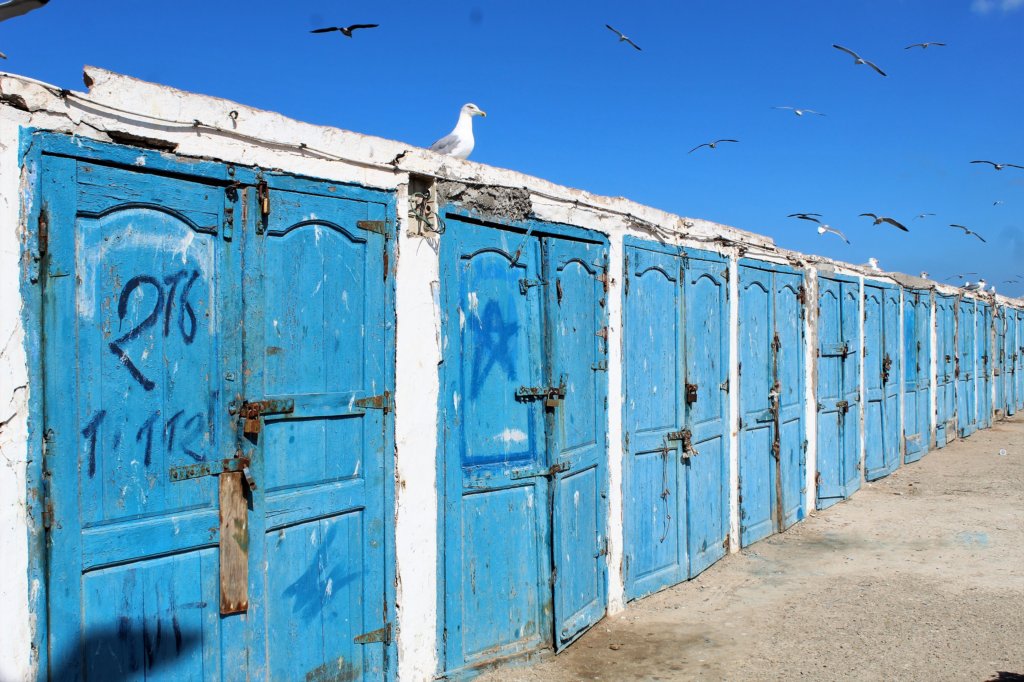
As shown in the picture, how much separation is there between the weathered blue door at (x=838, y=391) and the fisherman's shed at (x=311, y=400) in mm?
3785

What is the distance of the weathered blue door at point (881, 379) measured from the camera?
11.6 metres

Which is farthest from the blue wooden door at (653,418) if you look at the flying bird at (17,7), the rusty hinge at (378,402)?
the flying bird at (17,7)

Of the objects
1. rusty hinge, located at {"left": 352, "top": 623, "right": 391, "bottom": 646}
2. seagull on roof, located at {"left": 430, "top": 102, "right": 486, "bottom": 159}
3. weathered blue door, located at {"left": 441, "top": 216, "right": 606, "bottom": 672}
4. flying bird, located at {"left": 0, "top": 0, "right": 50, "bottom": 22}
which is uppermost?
seagull on roof, located at {"left": 430, "top": 102, "right": 486, "bottom": 159}

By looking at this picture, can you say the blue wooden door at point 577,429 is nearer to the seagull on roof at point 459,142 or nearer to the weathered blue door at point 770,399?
the seagull on roof at point 459,142

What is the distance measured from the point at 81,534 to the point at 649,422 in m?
4.34

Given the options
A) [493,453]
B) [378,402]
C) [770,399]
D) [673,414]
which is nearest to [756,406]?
[770,399]

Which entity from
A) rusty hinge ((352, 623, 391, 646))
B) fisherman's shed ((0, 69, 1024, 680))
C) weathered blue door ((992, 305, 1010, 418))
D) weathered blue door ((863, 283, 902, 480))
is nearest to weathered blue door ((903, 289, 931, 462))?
weathered blue door ((863, 283, 902, 480))

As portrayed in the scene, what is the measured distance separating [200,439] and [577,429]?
2.70 m

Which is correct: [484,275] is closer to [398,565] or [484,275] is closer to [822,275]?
[398,565]

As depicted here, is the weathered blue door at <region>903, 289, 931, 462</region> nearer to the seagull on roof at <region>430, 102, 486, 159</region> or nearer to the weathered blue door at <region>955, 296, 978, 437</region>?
the weathered blue door at <region>955, 296, 978, 437</region>

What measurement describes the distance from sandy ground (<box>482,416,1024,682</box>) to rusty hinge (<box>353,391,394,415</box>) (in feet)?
5.78

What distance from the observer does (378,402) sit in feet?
13.5

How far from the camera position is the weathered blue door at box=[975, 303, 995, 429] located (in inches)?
716

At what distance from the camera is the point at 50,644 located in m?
2.89
